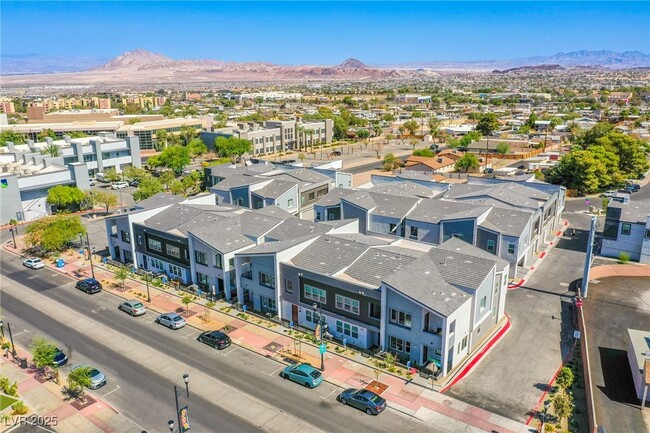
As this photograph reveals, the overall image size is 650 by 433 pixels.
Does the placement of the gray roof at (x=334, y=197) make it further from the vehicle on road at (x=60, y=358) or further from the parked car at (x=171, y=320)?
the vehicle on road at (x=60, y=358)

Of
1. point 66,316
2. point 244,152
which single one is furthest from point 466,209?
point 244,152

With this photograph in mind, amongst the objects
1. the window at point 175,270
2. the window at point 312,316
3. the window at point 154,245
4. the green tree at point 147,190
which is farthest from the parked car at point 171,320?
the green tree at point 147,190

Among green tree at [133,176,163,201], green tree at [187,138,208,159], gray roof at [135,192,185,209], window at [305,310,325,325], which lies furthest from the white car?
window at [305,310,325,325]

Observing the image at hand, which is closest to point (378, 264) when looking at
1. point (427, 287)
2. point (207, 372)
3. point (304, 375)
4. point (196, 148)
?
point (427, 287)

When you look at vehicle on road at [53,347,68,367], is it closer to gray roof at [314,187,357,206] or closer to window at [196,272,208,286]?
window at [196,272,208,286]

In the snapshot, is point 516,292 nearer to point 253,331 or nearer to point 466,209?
point 466,209

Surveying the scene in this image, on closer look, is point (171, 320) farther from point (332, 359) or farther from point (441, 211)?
point (441, 211)
